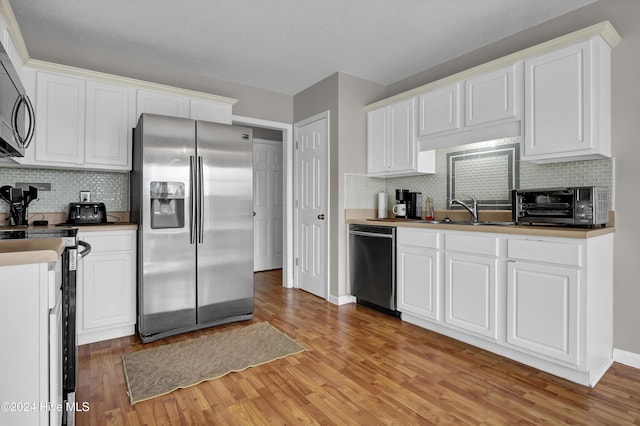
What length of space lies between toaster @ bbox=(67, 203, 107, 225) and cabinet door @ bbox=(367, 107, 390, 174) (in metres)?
2.76

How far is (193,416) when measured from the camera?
182cm

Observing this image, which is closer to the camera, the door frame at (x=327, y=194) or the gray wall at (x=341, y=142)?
the gray wall at (x=341, y=142)

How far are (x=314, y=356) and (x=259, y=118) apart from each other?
2963 mm

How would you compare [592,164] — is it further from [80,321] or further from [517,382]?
[80,321]

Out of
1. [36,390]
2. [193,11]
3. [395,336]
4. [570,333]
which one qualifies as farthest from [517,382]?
[193,11]

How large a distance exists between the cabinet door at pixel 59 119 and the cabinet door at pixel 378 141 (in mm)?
2830

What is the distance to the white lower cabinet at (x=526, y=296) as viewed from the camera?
Answer: 2.10 meters

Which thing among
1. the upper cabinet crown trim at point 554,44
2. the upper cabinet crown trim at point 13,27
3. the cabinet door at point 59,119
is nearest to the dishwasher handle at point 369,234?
the upper cabinet crown trim at point 554,44

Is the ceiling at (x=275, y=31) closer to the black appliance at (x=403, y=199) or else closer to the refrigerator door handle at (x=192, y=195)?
the refrigerator door handle at (x=192, y=195)

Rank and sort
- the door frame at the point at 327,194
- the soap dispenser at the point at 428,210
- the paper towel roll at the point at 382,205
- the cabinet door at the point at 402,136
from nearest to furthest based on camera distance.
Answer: the cabinet door at the point at 402,136, the soap dispenser at the point at 428,210, the door frame at the point at 327,194, the paper towel roll at the point at 382,205

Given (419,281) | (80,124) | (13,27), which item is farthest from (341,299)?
(13,27)

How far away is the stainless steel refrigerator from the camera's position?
2.84 m

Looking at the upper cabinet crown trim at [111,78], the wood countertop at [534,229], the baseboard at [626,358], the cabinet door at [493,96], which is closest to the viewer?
the wood countertop at [534,229]

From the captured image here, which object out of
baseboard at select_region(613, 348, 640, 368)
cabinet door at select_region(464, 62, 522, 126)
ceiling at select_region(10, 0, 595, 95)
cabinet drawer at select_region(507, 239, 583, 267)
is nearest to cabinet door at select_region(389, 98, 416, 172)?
ceiling at select_region(10, 0, 595, 95)
